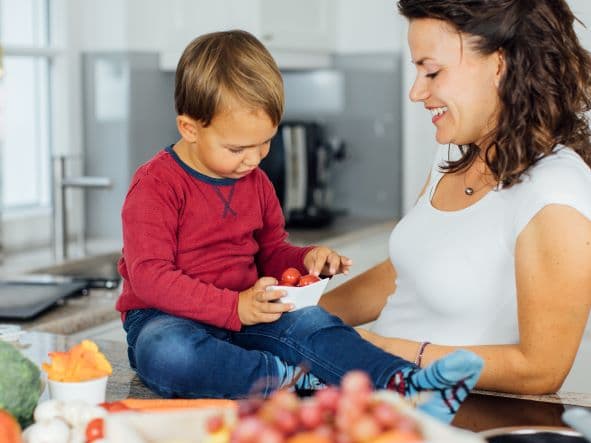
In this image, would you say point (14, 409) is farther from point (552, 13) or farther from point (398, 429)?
point (552, 13)

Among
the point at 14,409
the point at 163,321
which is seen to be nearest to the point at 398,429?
the point at 14,409

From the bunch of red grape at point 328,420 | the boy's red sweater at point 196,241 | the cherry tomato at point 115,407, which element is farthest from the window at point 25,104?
the bunch of red grape at point 328,420

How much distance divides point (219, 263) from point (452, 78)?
468mm

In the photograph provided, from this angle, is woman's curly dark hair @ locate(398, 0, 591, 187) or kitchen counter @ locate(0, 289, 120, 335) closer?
woman's curly dark hair @ locate(398, 0, 591, 187)

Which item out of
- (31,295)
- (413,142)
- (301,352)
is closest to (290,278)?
(301,352)

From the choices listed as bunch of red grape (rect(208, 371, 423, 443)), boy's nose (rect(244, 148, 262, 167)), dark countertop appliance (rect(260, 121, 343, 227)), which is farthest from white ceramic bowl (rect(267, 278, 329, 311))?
dark countertop appliance (rect(260, 121, 343, 227))

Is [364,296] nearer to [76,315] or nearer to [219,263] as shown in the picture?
[219,263]

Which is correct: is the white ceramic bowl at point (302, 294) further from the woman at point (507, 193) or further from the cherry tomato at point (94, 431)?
the cherry tomato at point (94, 431)

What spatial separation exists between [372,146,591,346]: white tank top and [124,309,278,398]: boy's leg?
31cm

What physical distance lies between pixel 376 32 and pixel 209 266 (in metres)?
2.80

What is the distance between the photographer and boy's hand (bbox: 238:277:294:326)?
4.43 feet

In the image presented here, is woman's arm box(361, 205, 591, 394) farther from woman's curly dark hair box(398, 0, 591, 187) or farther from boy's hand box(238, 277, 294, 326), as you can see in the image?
boy's hand box(238, 277, 294, 326)

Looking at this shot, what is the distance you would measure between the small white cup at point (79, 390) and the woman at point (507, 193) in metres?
0.48

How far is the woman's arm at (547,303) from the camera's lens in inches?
51.8
